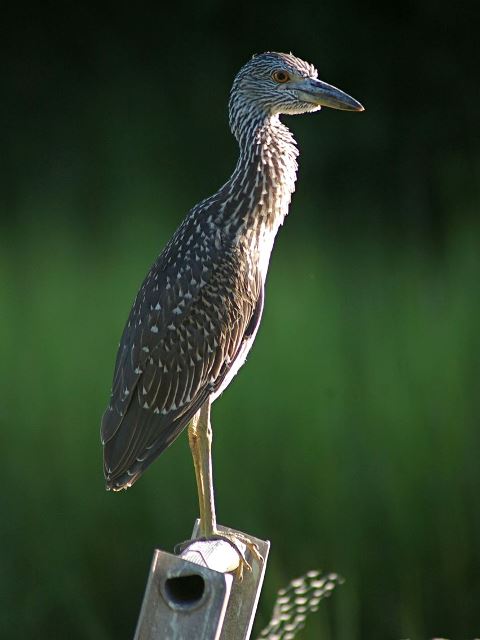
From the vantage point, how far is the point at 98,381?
4.31 meters

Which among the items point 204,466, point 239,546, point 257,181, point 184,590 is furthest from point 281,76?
point 184,590

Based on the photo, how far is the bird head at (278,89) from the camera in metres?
2.66

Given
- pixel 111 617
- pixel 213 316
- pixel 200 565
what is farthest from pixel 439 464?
pixel 200 565

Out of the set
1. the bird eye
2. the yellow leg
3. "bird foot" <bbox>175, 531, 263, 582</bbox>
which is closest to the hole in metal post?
"bird foot" <bbox>175, 531, 263, 582</bbox>

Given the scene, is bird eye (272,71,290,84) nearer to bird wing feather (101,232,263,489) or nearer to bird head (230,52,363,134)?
bird head (230,52,363,134)

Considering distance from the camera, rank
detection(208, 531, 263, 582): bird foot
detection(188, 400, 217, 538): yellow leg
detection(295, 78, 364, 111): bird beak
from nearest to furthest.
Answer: detection(208, 531, 263, 582): bird foot, detection(188, 400, 217, 538): yellow leg, detection(295, 78, 364, 111): bird beak

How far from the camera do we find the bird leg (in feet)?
7.39

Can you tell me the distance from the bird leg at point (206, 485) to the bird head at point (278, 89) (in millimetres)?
708

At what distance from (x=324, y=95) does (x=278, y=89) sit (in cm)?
12

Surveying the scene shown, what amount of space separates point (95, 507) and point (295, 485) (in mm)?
718

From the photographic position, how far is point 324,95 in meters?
2.63

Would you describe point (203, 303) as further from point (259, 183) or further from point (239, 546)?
point (239, 546)

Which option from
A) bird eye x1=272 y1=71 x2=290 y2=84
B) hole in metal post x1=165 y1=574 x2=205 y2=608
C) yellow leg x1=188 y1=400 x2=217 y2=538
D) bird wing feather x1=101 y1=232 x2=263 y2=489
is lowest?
hole in metal post x1=165 y1=574 x2=205 y2=608

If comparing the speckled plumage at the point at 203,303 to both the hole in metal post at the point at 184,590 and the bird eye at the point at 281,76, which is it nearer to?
the bird eye at the point at 281,76
